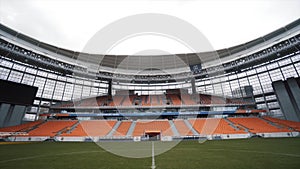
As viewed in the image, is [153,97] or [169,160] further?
[153,97]

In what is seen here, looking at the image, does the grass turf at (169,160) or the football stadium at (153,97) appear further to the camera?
the football stadium at (153,97)

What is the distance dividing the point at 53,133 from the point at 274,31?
36235mm

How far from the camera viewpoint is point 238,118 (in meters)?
27.1

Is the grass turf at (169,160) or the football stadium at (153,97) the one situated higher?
the football stadium at (153,97)

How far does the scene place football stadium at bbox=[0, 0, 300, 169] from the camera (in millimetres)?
20734

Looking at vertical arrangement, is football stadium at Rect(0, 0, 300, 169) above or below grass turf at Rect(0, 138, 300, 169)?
above

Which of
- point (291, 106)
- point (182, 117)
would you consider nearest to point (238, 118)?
point (291, 106)

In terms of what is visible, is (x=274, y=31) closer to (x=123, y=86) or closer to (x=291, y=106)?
(x=291, y=106)

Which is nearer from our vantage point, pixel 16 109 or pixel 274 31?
pixel 274 31

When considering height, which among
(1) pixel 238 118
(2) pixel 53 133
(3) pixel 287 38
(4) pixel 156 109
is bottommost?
(2) pixel 53 133

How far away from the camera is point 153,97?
33562mm

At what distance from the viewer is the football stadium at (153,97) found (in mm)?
20734

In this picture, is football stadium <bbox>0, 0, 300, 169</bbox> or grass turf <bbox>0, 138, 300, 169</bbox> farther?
football stadium <bbox>0, 0, 300, 169</bbox>

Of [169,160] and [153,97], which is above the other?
Result: [153,97]
